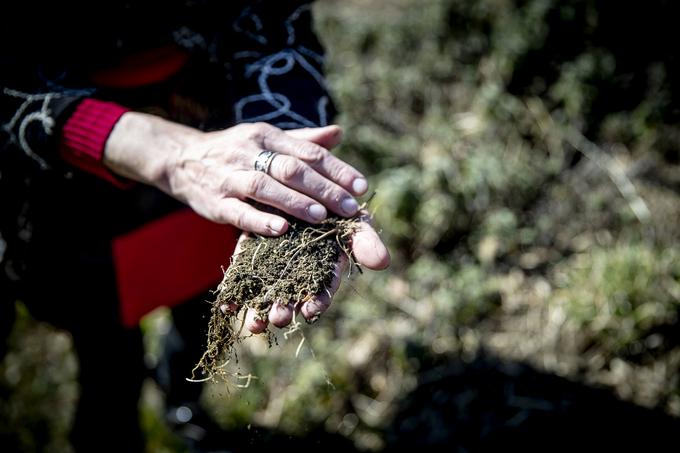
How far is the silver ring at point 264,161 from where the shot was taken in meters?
1.22

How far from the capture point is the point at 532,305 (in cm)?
271

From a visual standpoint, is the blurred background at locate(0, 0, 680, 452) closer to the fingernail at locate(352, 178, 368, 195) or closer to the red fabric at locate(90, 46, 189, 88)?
the fingernail at locate(352, 178, 368, 195)

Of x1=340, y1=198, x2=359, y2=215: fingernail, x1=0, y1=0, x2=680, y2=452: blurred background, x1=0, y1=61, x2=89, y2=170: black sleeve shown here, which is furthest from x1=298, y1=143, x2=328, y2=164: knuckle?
x1=0, y1=0, x2=680, y2=452: blurred background

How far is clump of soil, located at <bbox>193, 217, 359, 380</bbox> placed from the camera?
1.20 meters

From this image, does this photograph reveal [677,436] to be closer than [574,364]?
Yes

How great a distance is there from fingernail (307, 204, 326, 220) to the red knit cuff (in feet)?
1.58

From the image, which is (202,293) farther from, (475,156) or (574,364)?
(475,156)

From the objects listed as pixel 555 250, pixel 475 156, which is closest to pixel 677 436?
pixel 555 250

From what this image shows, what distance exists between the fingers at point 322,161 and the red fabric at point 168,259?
61 centimetres

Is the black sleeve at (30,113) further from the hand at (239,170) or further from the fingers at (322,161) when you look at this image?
the fingers at (322,161)

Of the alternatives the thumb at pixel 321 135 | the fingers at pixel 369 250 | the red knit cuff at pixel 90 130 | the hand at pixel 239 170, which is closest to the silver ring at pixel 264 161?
the hand at pixel 239 170

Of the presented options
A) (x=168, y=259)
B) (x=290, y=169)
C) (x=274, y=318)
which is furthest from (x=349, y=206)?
(x=168, y=259)

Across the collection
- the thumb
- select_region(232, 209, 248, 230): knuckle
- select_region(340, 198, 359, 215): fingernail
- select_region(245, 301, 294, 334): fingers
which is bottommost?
select_region(245, 301, 294, 334): fingers

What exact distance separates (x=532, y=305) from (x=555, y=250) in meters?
0.35
